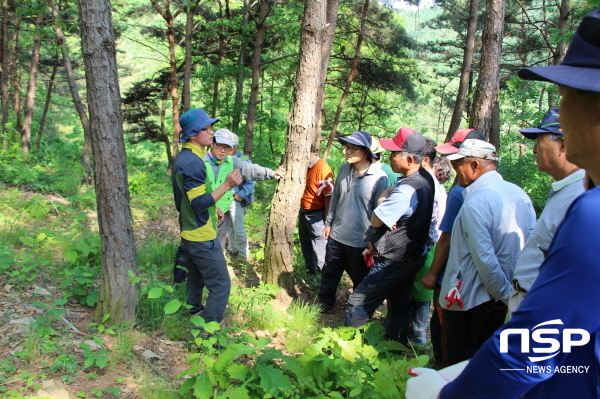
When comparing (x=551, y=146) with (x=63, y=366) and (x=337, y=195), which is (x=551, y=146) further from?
(x=63, y=366)

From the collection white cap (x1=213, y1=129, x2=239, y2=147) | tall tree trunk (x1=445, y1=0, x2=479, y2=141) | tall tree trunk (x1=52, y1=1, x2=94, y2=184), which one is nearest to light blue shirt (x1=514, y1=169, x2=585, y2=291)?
white cap (x1=213, y1=129, x2=239, y2=147)

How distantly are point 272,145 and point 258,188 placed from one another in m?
7.60

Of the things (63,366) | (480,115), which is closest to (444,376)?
(63,366)

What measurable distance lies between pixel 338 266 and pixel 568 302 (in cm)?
465

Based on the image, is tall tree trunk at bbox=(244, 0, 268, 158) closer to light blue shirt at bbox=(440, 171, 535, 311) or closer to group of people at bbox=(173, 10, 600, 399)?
group of people at bbox=(173, 10, 600, 399)

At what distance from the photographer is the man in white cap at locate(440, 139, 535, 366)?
11.0ft

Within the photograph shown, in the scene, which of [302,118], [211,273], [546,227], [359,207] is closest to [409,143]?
[359,207]

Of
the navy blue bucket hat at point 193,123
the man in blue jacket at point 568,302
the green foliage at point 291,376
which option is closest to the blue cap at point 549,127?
the green foliage at point 291,376

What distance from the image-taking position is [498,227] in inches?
134

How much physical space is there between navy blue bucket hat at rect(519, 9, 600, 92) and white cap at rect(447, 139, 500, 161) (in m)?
2.72

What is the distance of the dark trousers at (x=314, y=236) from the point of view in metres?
6.66

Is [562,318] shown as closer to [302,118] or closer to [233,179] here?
[233,179]

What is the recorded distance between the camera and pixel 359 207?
17.2 feet

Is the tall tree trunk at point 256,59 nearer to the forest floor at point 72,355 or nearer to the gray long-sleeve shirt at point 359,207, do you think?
the gray long-sleeve shirt at point 359,207
